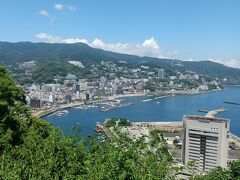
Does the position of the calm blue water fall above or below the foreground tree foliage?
below

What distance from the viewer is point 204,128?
34.4 feet

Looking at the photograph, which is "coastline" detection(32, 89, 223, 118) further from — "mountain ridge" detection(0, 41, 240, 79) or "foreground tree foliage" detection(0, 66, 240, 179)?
"mountain ridge" detection(0, 41, 240, 79)

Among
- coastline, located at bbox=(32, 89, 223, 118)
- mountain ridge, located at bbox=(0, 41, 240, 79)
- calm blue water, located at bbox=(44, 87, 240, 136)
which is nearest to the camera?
calm blue water, located at bbox=(44, 87, 240, 136)

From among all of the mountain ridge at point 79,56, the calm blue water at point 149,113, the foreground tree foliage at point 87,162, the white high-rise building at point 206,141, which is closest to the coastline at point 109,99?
the calm blue water at point 149,113

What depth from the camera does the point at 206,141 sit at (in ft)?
34.3

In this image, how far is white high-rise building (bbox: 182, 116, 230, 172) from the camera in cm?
1027

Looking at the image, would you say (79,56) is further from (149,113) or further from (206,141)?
(206,141)

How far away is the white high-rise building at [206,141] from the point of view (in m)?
10.3

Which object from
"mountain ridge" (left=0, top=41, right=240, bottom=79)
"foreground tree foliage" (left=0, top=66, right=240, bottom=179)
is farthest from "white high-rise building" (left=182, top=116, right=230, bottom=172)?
"mountain ridge" (left=0, top=41, right=240, bottom=79)

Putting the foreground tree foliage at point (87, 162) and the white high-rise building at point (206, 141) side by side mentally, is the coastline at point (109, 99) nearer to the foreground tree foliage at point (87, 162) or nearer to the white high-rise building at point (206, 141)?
the white high-rise building at point (206, 141)

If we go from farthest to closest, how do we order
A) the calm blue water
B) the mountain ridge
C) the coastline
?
the mountain ridge
the coastline
the calm blue water

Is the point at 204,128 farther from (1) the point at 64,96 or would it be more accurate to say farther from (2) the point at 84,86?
(2) the point at 84,86

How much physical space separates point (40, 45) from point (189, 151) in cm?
7568

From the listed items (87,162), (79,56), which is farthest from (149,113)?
(79,56)
